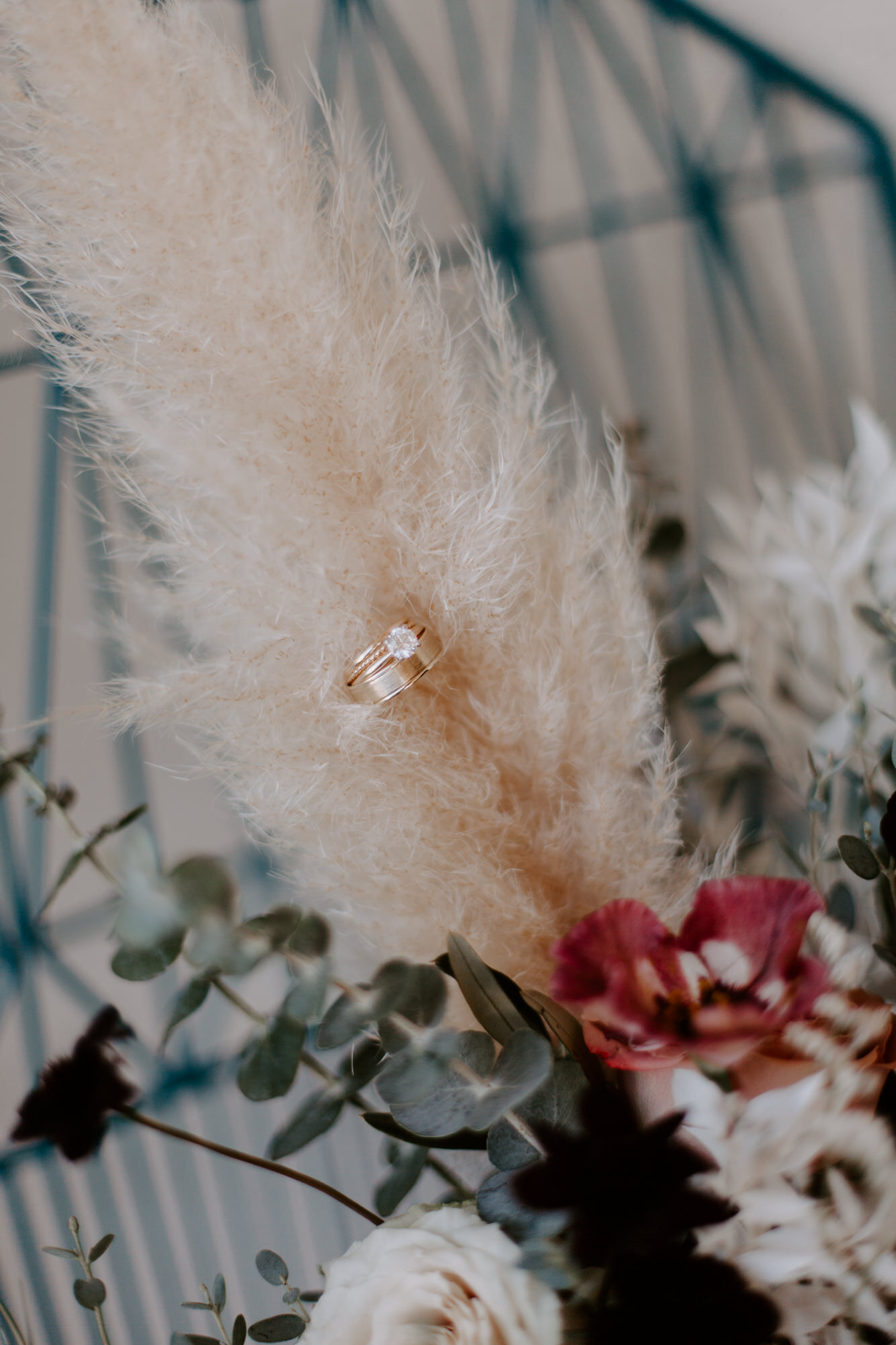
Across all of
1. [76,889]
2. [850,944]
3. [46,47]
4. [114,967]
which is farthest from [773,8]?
[76,889]

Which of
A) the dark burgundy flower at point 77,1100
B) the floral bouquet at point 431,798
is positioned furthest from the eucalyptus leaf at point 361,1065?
the dark burgundy flower at point 77,1100

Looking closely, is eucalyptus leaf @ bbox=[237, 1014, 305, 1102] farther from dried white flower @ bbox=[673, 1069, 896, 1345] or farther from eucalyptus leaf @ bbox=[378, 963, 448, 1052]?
dried white flower @ bbox=[673, 1069, 896, 1345]

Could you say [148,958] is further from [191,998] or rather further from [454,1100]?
[454,1100]

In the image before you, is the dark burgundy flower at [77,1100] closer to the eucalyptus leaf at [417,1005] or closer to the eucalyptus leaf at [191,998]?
the eucalyptus leaf at [191,998]

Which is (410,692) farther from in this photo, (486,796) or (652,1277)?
(652,1277)

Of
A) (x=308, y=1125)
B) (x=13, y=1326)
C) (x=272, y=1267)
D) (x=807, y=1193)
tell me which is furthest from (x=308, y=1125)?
(x=13, y=1326)

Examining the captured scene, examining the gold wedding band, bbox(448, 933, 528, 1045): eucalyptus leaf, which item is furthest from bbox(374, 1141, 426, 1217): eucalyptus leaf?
the gold wedding band
